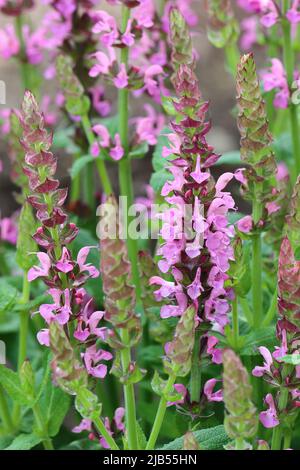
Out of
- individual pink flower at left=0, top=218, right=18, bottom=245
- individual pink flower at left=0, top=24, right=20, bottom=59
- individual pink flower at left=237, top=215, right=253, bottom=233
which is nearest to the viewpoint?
individual pink flower at left=237, top=215, right=253, bottom=233

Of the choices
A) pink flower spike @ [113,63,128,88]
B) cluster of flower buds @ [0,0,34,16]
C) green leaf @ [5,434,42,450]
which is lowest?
green leaf @ [5,434,42,450]

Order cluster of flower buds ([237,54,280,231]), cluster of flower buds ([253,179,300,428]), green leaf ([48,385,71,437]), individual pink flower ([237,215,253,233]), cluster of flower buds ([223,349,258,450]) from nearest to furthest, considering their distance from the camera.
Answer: cluster of flower buds ([223,349,258,450])
cluster of flower buds ([253,179,300,428])
cluster of flower buds ([237,54,280,231])
individual pink flower ([237,215,253,233])
green leaf ([48,385,71,437])

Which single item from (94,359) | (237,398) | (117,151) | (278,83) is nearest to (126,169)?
(117,151)

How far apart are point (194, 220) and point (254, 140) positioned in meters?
0.19

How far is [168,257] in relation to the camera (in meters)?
1.14

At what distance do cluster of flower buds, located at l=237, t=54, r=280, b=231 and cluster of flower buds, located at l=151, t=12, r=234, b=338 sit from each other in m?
0.09

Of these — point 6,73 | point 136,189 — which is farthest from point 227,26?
point 6,73

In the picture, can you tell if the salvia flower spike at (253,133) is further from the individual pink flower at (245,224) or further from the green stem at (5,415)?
the green stem at (5,415)

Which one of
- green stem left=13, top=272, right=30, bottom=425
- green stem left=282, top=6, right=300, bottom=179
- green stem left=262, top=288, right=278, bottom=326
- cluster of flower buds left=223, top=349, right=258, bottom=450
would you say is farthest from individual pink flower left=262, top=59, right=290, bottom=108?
cluster of flower buds left=223, top=349, right=258, bottom=450

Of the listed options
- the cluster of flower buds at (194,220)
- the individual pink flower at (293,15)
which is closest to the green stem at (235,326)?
the cluster of flower buds at (194,220)

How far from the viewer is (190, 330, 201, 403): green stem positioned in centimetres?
123

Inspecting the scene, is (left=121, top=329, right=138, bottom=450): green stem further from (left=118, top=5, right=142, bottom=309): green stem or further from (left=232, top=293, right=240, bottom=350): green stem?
(left=118, top=5, right=142, bottom=309): green stem
